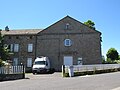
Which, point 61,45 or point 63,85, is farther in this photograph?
point 61,45

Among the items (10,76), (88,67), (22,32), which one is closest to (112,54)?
(22,32)

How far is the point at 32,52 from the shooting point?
43938mm

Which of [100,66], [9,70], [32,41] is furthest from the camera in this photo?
[32,41]

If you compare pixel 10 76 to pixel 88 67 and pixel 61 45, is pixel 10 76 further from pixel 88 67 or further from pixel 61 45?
pixel 61 45

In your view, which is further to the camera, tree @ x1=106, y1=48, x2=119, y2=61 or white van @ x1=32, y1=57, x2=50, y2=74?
tree @ x1=106, y1=48, x2=119, y2=61

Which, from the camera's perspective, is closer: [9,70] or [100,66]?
[9,70]

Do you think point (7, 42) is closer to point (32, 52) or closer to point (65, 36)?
point (32, 52)

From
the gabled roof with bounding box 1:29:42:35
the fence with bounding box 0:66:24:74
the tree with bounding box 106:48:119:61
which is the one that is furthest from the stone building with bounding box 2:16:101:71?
the tree with bounding box 106:48:119:61

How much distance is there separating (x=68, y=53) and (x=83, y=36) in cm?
413

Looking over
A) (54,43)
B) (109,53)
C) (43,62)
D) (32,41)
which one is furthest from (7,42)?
(109,53)

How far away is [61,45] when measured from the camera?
4294cm

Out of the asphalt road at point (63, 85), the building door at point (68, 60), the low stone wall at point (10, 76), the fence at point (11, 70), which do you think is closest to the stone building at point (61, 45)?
the building door at point (68, 60)

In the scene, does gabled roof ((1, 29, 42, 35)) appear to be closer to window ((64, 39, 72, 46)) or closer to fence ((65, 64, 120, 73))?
window ((64, 39, 72, 46))

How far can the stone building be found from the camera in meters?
41.6
